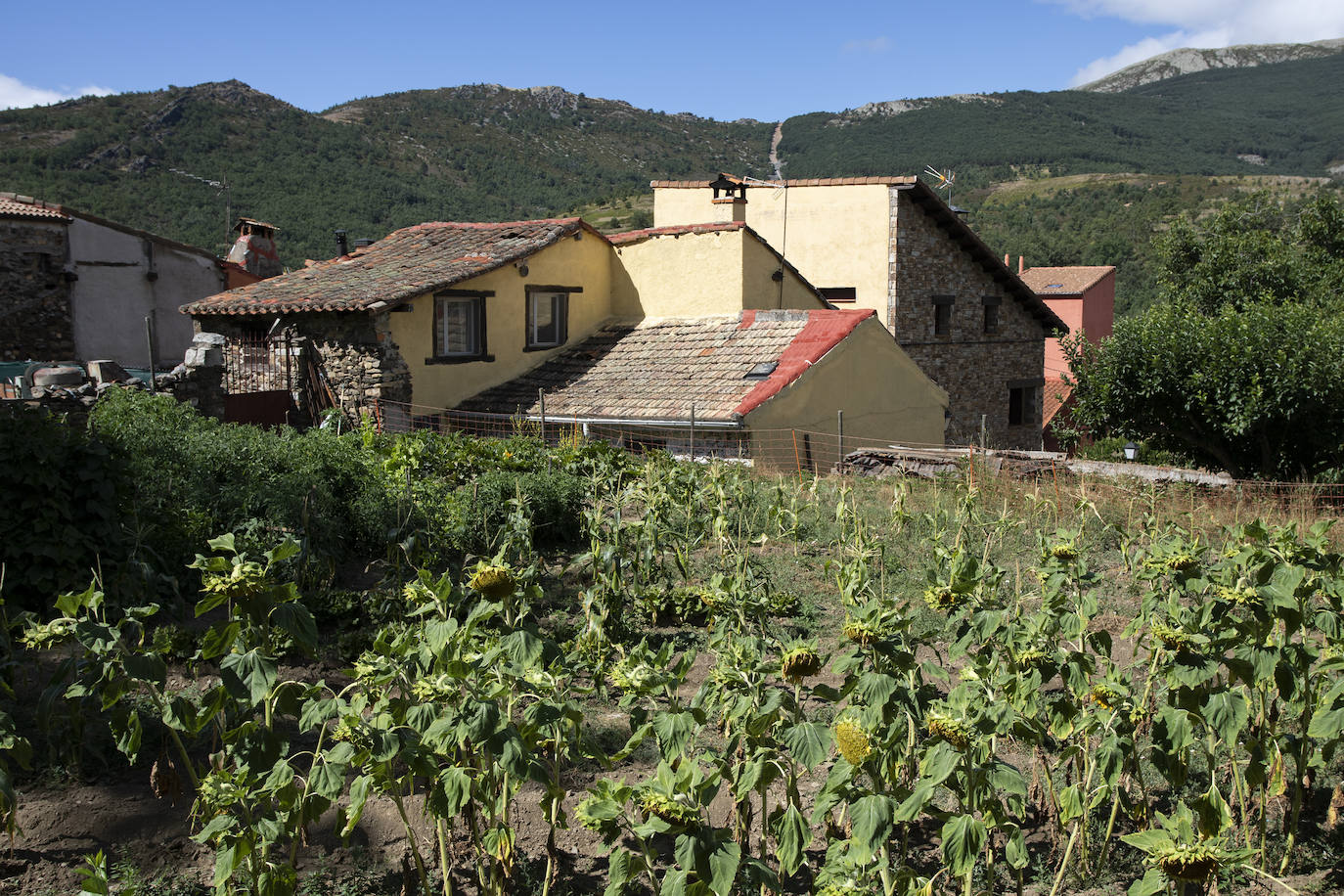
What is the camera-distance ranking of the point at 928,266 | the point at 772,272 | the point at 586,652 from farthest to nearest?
1. the point at 928,266
2. the point at 772,272
3. the point at 586,652

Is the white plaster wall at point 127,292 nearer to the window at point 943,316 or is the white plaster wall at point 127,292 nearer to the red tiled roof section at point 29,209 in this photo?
the red tiled roof section at point 29,209

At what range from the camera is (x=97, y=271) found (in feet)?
64.9

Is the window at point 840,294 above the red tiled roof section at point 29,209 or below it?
below

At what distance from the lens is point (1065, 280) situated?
123ft

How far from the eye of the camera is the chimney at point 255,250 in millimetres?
23391

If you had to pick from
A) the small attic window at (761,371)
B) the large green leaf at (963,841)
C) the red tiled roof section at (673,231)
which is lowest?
the large green leaf at (963,841)

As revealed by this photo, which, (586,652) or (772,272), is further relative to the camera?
(772,272)

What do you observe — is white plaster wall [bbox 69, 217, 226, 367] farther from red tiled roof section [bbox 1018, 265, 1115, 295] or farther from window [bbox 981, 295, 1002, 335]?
red tiled roof section [bbox 1018, 265, 1115, 295]

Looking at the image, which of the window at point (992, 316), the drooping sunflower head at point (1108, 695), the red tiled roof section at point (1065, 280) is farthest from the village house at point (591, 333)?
the red tiled roof section at point (1065, 280)

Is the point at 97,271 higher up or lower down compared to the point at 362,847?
higher up

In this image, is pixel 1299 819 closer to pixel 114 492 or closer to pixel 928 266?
pixel 114 492

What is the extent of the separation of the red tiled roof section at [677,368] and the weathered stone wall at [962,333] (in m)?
5.69

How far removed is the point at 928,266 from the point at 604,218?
26.8m

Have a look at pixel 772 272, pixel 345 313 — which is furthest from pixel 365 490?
pixel 772 272
